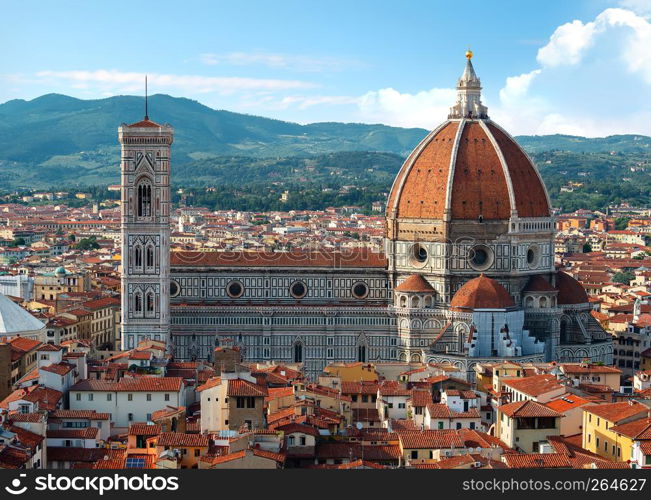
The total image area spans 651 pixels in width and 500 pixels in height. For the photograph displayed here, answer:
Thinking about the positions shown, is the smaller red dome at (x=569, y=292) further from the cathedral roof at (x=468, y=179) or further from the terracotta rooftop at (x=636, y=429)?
the terracotta rooftop at (x=636, y=429)

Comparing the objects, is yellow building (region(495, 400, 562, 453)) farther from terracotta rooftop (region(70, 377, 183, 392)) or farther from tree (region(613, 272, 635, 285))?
tree (region(613, 272, 635, 285))

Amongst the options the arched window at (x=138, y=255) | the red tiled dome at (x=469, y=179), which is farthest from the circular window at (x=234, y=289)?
the red tiled dome at (x=469, y=179)

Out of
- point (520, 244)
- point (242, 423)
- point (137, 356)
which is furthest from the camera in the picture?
point (520, 244)

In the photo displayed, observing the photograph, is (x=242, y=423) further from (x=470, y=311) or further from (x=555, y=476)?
(x=470, y=311)

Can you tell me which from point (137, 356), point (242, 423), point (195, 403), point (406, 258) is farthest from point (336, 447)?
point (406, 258)

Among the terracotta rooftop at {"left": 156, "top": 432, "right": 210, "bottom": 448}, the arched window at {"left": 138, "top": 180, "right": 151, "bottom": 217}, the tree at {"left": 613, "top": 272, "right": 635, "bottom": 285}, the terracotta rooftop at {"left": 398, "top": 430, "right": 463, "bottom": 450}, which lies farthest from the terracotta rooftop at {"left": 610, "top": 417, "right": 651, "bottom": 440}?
the tree at {"left": 613, "top": 272, "right": 635, "bottom": 285}

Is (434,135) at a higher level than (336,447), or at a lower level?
higher

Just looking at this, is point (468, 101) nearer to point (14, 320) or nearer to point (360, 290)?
point (360, 290)
